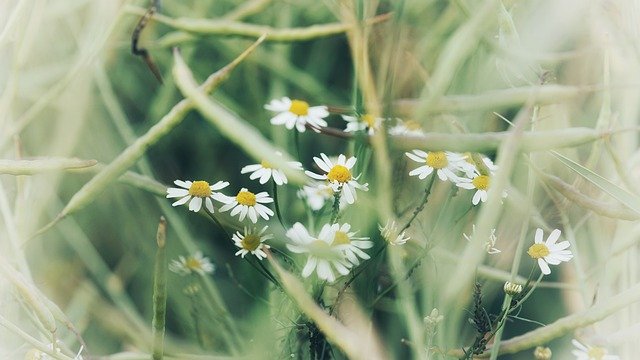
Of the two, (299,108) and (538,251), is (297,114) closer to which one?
(299,108)

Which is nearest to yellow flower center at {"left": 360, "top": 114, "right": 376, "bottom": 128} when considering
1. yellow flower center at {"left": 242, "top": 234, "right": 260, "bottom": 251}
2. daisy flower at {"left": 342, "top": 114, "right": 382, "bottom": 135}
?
daisy flower at {"left": 342, "top": 114, "right": 382, "bottom": 135}

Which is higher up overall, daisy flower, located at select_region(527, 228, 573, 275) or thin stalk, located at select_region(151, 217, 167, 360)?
thin stalk, located at select_region(151, 217, 167, 360)

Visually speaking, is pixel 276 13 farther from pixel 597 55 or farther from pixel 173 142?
pixel 597 55

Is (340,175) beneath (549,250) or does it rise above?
above

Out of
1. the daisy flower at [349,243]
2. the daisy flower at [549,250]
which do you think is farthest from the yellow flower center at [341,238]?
the daisy flower at [549,250]

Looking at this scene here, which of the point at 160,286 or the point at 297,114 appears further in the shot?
the point at 297,114

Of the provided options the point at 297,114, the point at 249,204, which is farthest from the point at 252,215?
the point at 297,114

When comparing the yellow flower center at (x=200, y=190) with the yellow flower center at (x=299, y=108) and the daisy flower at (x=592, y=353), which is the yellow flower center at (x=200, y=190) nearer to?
the yellow flower center at (x=299, y=108)

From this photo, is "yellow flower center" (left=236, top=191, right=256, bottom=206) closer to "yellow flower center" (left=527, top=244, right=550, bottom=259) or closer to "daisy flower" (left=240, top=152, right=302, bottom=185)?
"daisy flower" (left=240, top=152, right=302, bottom=185)
